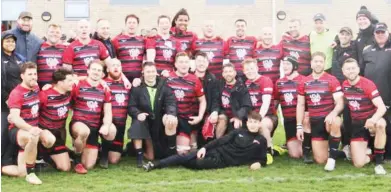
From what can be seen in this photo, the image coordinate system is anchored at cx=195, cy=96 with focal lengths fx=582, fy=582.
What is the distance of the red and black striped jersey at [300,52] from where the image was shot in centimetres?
796

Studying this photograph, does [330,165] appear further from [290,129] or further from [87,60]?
[87,60]

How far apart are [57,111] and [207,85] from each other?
1.96 m

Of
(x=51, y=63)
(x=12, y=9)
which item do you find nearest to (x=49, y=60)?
(x=51, y=63)

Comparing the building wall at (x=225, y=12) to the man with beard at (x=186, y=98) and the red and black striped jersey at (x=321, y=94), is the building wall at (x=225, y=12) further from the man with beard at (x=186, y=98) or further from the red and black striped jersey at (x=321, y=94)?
the red and black striped jersey at (x=321, y=94)

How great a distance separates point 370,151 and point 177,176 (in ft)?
7.97

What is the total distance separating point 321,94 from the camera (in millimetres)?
7020

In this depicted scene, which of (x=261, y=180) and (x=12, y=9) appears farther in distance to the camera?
(x=12, y=9)

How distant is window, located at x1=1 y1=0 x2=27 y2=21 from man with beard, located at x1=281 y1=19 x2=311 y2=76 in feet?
37.3

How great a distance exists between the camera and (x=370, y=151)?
705 centimetres

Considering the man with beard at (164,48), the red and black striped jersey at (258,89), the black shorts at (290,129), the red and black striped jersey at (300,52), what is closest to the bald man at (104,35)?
the man with beard at (164,48)

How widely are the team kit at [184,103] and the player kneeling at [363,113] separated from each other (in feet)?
0.04

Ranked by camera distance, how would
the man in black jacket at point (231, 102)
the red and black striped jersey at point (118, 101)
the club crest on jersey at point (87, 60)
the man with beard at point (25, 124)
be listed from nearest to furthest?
the man with beard at point (25, 124)
the red and black striped jersey at point (118, 101)
the man in black jacket at point (231, 102)
the club crest on jersey at point (87, 60)

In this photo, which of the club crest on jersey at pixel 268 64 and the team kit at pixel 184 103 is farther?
the club crest on jersey at pixel 268 64

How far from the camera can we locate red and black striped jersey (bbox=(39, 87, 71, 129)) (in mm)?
6551
